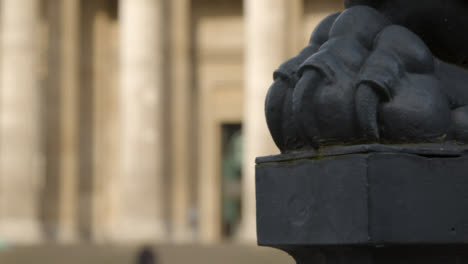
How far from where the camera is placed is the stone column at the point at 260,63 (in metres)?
36.1

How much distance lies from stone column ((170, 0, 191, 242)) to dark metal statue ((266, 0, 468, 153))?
113ft

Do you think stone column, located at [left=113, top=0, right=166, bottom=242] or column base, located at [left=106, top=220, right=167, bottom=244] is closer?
column base, located at [left=106, top=220, right=167, bottom=244]

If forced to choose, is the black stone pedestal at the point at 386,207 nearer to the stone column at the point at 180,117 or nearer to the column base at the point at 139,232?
the column base at the point at 139,232

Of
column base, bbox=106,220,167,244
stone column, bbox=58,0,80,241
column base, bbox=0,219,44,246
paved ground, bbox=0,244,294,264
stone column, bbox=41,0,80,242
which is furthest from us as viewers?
stone column, bbox=58,0,80,241

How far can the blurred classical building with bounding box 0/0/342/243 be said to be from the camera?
36.9 metres

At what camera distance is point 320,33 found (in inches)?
190

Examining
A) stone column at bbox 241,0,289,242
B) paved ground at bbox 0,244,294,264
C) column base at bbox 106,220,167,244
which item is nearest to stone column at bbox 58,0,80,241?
paved ground at bbox 0,244,294,264

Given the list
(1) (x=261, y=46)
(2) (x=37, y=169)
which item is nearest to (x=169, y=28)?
(1) (x=261, y=46)

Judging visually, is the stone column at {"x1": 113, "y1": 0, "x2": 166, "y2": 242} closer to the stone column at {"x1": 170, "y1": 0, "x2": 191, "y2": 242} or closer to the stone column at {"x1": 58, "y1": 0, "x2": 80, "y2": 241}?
the stone column at {"x1": 170, "y1": 0, "x2": 191, "y2": 242}

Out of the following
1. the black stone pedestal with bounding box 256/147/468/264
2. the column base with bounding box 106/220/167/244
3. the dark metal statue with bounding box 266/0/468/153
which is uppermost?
the dark metal statue with bounding box 266/0/468/153

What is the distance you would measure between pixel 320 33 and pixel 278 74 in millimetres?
447

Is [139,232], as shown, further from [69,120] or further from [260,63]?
[69,120]

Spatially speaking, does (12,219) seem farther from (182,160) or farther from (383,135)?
(383,135)

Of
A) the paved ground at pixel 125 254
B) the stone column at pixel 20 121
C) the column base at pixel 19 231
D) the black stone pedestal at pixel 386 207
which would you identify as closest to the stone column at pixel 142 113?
the paved ground at pixel 125 254
